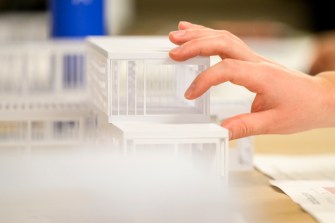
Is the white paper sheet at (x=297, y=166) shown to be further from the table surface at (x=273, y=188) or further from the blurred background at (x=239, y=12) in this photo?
the blurred background at (x=239, y=12)

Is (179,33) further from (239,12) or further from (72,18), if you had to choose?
A: (239,12)

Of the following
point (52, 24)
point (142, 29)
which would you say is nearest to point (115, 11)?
point (142, 29)

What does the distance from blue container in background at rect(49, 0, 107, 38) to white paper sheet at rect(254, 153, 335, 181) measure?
2.07 ft

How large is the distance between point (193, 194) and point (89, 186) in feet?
0.31

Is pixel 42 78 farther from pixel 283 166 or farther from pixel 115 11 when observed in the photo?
pixel 115 11

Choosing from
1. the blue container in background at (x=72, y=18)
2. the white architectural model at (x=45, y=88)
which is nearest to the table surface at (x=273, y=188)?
the white architectural model at (x=45, y=88)

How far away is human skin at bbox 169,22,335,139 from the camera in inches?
35.6

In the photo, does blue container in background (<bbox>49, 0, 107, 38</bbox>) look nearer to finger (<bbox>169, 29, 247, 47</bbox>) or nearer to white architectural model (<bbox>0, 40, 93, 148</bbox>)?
white architectural model (<bbox>0, 40, 93, 148</bbox>)

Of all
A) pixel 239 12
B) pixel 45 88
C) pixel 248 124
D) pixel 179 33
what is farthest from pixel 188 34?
pixel 239 12

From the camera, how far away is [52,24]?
1.70m

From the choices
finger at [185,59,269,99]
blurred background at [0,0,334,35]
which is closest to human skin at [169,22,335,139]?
finger at [185,59,269,99]

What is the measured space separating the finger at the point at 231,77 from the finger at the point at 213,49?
0.03 m

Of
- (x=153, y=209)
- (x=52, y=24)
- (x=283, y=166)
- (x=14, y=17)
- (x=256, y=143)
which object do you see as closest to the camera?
(x=153, y=209)

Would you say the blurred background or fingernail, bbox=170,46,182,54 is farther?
the blurred background
